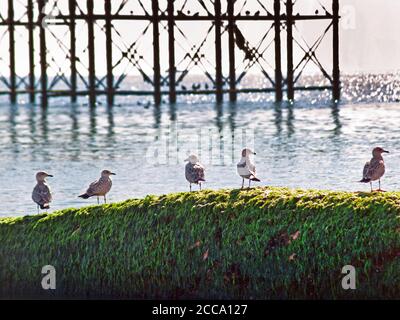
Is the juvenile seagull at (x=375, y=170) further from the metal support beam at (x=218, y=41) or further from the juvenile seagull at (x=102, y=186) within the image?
the metal support beam at (x=218, y=41)

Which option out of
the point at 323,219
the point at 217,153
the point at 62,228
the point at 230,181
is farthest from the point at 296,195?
the point at 217,153

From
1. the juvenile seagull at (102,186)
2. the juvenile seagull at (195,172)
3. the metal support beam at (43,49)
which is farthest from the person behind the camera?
the metal support beam at (43,49)

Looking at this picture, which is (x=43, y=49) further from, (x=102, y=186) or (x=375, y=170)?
(x=375, y=170)

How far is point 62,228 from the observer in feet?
35.4

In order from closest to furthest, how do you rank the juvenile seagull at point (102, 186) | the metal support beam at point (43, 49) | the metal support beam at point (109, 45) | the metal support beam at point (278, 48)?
the juvenile seagull at point (102, 186), the metal support beam at point (109, 45), the metal support beam at point (278, 48), the metal support beam at point (43, 49)

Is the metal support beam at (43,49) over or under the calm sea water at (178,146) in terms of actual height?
over

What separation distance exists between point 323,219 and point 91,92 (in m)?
39.3

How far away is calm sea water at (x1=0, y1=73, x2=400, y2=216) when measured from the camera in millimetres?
21000

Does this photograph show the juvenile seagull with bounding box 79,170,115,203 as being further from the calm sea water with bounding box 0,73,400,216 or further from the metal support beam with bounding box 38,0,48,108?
the metal support beam with bounding box 38,0,48,108

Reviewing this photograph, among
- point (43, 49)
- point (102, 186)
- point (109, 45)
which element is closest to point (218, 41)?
point (109, 45)

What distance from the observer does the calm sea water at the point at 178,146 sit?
21.0m

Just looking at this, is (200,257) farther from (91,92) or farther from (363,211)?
(91,92)

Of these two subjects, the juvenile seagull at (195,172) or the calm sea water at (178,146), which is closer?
the juvenile seagull at (195,172)

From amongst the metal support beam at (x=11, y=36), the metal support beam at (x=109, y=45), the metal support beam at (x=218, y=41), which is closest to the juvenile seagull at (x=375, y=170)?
the metal support beam at (x=109, y=45)
